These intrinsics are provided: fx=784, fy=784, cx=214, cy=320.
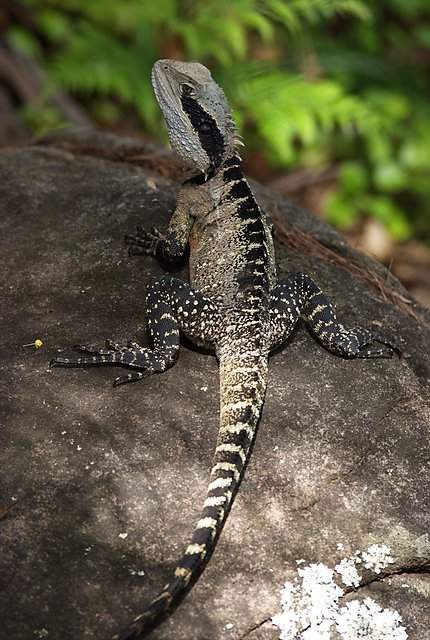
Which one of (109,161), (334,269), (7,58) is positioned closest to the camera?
(334,269)

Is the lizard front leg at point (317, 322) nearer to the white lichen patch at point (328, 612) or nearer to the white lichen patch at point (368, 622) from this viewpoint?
the white lichen patch at point (328, 612)

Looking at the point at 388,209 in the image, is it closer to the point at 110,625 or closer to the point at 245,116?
the point at 245,116

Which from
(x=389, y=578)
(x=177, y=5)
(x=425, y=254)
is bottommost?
(x=425, y=254)

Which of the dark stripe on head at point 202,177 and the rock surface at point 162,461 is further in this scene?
the dark stripe on head at point 202,177

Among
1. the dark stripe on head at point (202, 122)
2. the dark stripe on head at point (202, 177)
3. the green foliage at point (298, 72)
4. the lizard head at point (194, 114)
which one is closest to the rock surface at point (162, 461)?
the dark stripe on head at point (202, 177)

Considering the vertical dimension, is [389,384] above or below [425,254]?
above

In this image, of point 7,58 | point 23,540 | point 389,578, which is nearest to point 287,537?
point 389,578

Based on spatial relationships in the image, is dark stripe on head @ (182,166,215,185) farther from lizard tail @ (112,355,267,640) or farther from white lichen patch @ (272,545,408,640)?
white lichen patch @ (272,545,408,640)
